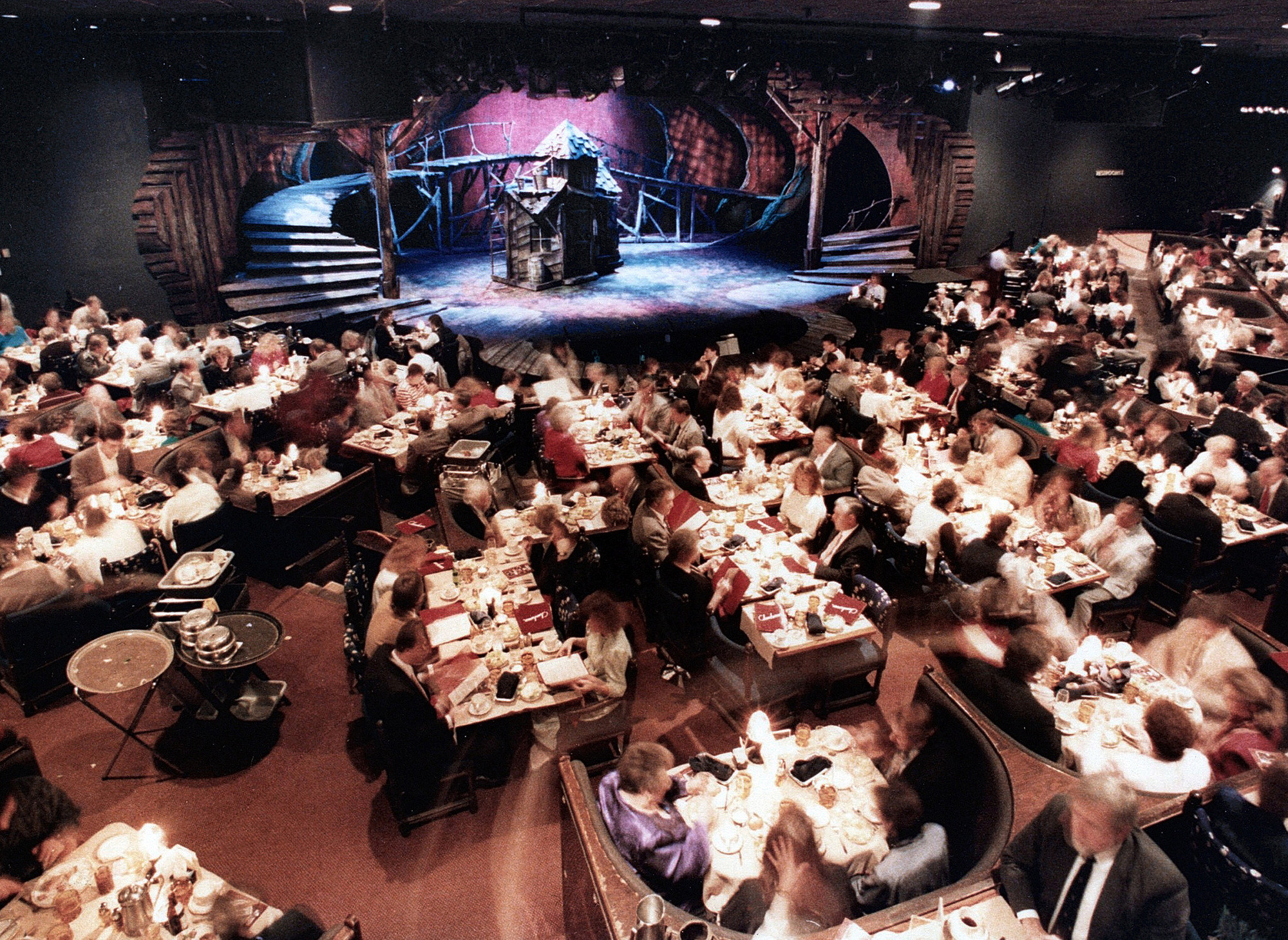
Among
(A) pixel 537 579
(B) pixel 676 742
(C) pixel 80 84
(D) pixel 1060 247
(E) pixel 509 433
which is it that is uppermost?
(C) pixel 80 84

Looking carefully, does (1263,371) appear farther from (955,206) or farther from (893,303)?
(955,206)

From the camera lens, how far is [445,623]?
4.88 m

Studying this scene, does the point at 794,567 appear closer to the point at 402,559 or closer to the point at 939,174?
the point at 402,559

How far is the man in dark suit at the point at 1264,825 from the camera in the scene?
3.17 metres

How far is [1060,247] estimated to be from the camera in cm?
1546

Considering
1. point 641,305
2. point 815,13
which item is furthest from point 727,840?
point 641,305

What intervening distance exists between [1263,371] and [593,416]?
8.46 m

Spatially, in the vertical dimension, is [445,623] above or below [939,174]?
below

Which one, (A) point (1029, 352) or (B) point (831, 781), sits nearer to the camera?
(B) point (831, 781)

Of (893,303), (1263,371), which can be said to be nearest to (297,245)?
(893,303)

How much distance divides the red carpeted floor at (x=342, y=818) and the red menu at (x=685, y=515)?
108cm

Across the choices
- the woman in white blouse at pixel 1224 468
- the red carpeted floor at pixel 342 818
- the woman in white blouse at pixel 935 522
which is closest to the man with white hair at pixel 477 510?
the red carpeted floor at pixel 342 818

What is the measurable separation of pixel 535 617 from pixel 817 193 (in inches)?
515

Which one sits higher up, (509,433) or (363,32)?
(363,32)
